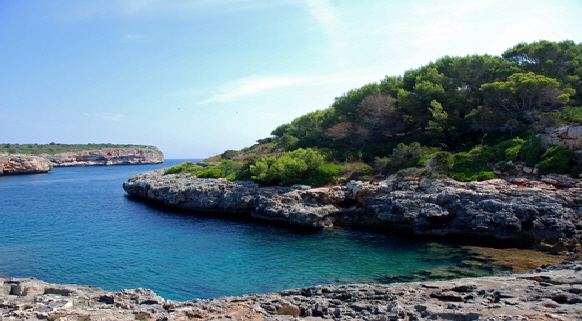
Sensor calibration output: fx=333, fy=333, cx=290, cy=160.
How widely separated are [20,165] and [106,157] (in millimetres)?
49528

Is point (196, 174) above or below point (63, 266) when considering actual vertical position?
above

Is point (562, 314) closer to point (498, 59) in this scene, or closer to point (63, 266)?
point (63, 266)

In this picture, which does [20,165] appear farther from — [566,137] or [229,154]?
[566,137]

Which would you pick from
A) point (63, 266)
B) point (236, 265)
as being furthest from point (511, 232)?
point (63, 266)

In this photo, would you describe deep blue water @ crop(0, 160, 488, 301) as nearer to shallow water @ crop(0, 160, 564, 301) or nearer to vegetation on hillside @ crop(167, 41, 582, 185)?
shallow water @ crop(0, 160, 564, 301)

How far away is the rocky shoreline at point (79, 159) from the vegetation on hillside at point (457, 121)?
7591 cm

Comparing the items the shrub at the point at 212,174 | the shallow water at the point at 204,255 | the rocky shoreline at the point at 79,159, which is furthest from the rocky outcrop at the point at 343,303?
the rocky shoreline at the point at 79,159

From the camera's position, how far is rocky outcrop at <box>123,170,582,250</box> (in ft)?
59.1

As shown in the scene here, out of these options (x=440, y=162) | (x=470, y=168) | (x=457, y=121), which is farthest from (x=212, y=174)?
(x=457, y=121)

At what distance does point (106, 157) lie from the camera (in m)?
130

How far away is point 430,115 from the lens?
31.5 meters

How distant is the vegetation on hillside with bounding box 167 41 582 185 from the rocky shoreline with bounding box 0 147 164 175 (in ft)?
249

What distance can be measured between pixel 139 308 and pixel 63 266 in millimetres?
10022

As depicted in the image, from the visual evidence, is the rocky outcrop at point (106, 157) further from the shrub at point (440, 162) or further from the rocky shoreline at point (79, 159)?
the shrub at point (440, 162)
